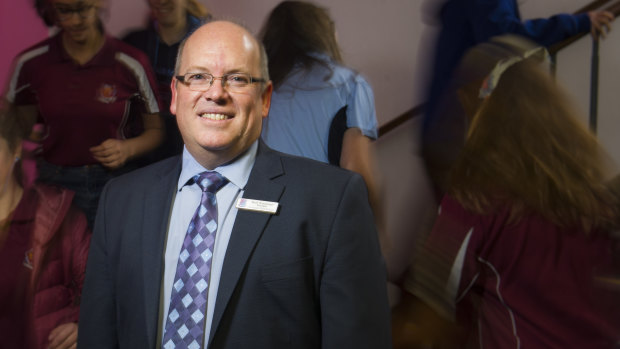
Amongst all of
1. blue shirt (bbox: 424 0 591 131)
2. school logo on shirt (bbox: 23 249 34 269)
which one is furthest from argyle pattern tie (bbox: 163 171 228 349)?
blue shirt (bbox: 424 0 591 131)

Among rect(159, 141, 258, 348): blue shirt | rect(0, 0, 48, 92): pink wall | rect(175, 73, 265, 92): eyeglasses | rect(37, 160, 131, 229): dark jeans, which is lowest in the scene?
rect(37, 160, 131, 229): dark jeans

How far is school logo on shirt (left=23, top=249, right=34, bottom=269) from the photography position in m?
1.98

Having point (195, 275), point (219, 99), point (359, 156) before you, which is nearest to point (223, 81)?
point (219, 99)

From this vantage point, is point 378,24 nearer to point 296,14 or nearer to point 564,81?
point 296,14

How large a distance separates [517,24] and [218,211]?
1.22 meters

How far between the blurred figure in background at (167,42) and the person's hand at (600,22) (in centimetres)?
127

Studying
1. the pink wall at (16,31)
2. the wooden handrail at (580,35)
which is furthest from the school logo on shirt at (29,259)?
the wooden handrail at (580,35)

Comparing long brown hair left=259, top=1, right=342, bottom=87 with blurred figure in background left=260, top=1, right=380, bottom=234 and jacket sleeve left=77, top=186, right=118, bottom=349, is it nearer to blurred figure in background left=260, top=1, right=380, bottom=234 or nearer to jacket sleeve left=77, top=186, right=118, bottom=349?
blurred figure in background left=260, top=1, right=380, bottom=234

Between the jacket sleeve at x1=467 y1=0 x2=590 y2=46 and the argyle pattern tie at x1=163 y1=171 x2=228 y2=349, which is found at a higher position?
the jacket sleeve at x1=467 y1=0 x2=590 y2=46

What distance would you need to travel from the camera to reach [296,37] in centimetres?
196

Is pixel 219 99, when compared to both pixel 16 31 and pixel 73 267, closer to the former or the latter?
pixel 73 267

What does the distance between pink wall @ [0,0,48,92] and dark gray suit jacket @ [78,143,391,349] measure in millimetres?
1039

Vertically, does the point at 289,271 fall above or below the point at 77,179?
above

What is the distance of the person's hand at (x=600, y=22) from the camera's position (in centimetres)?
197
